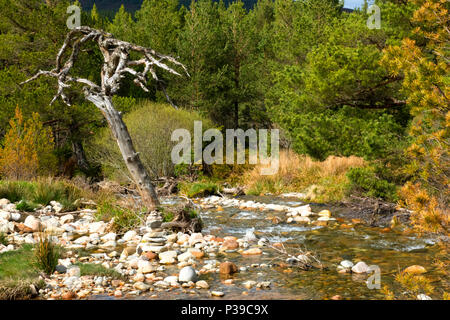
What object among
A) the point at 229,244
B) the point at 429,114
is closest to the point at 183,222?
the point at 229,244

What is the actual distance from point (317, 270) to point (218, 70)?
56.9 feet

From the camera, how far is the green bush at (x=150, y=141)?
1445 cm

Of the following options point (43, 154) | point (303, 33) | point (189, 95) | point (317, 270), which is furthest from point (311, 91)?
point (189, 95)

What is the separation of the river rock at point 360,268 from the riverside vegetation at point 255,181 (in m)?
0.02

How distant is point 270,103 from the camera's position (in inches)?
810

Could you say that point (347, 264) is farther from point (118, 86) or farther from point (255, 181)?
point (255, 181)

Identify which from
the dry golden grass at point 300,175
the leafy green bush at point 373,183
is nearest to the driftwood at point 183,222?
the leafy green bush at point 373,183

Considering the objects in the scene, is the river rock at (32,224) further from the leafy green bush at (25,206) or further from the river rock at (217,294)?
the river rock at (217,294)

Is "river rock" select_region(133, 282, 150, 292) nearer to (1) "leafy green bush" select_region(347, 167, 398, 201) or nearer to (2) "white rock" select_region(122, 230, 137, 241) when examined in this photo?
(2) "white rock" select_region(122, 230, 137, 241)

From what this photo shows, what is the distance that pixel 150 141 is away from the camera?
14.5m

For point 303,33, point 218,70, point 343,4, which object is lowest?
point 218,70
